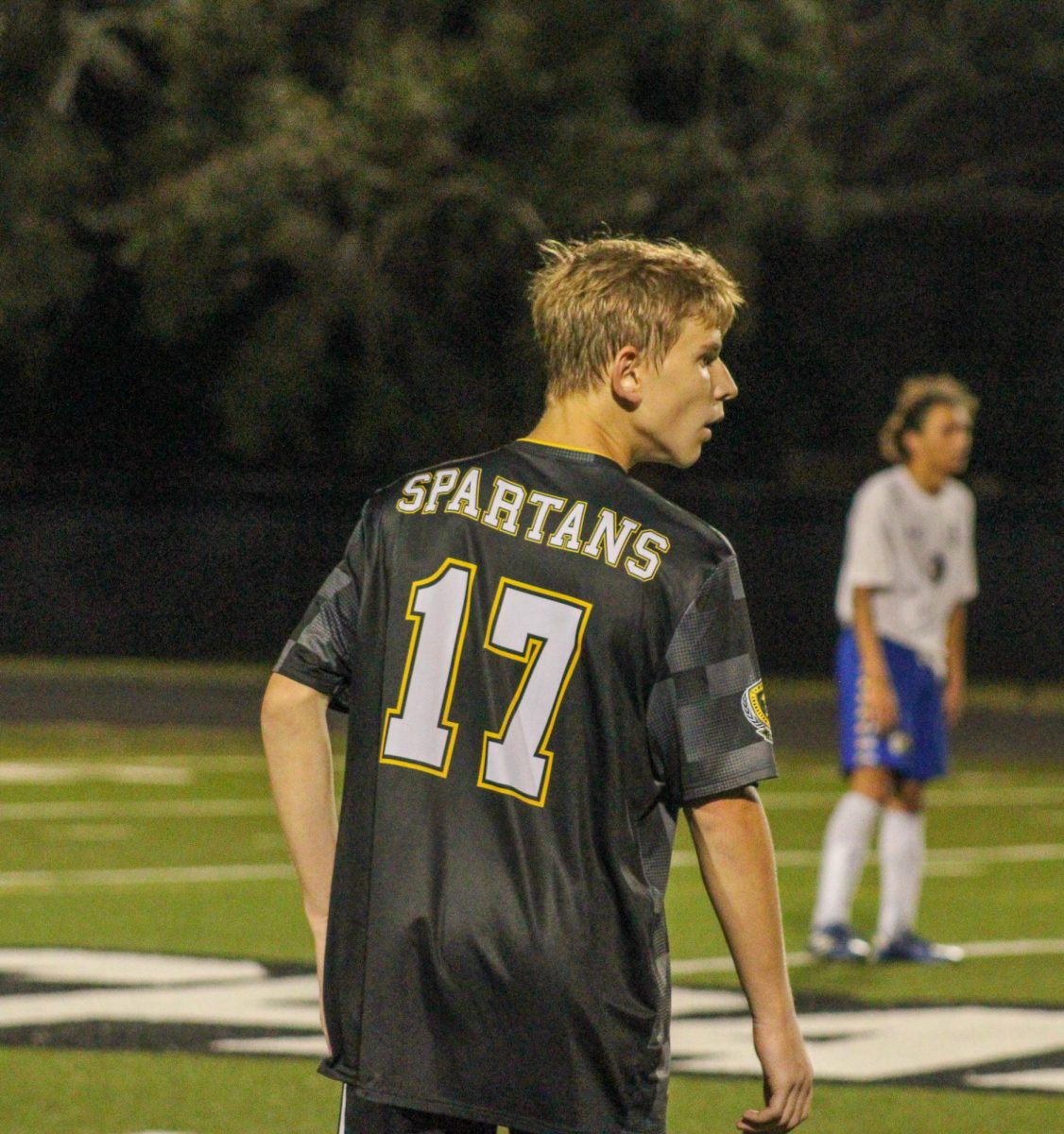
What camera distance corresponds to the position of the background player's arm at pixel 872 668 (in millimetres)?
10547

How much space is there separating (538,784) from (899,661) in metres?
7.32

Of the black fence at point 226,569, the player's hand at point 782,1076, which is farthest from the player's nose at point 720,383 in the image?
the black fence at point 226,569

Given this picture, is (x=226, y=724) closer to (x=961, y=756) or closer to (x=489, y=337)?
(x=961, y=756)

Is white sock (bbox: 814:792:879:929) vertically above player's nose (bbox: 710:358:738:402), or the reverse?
player's nose (bbox: 710:358:738:402)

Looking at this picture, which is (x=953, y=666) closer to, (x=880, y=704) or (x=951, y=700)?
(x=951, y=700)

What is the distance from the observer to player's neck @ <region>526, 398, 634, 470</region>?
3906mm

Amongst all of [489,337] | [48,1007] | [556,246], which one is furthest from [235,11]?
[556,246]

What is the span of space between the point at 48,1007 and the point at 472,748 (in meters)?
5.60

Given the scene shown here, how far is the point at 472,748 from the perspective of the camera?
3.81m

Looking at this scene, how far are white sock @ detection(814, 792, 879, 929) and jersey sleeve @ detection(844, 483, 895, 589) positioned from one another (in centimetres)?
84

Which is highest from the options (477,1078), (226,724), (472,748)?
(472,748)

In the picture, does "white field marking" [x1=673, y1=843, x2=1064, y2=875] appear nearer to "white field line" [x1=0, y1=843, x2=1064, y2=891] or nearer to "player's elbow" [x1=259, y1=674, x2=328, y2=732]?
"white field line" [x1=0, y1=843, x2=1064, y2=891]

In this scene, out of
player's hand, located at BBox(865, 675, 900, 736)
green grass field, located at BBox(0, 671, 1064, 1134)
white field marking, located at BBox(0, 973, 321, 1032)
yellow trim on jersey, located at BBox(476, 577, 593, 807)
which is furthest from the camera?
player's hand, located at BBox(865, 675, 900, 736)

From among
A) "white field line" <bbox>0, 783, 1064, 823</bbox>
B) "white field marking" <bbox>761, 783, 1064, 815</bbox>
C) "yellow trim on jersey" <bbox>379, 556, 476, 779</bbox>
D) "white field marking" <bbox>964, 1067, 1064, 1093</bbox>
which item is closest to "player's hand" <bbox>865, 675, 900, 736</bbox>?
"white field marking" <bbox>964, 1067, 1064, 1093</bbox>
